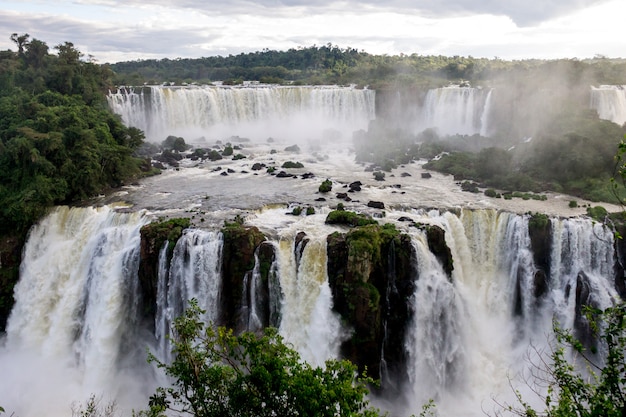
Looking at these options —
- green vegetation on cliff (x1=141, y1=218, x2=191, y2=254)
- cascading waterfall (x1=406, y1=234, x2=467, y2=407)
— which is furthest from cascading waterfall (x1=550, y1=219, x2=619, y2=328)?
green vegetation on cliff (x1=141, y1=218, x2=191, y2=254)

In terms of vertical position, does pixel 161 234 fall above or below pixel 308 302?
above

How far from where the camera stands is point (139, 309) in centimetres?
2095

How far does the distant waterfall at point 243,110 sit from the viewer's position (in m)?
43.9

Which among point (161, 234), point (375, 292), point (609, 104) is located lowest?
point (375, 292)

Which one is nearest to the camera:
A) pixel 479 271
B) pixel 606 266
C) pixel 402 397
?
pixel 402 397

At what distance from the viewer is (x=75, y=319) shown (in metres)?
21.4

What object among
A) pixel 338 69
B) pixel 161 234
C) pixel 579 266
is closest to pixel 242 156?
pixel 161 234

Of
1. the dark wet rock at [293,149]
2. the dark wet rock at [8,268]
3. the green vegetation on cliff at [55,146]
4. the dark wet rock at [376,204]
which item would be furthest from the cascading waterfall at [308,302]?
the dark wet rock at [293,149]

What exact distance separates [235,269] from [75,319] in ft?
25.1

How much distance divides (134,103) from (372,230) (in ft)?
102

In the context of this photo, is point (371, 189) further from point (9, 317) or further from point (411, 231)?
point (9, 317)

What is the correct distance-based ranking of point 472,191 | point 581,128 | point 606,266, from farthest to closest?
1. point 581,128
2. point 472,191
3. point 606,266

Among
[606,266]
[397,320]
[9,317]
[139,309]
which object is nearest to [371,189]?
[397,320]

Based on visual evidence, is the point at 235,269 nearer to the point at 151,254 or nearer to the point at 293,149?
the point at 151,254
